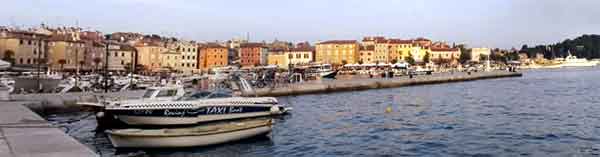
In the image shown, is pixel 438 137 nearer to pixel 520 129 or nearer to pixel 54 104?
pixel 520 129

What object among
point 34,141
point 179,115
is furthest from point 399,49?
point 34,141

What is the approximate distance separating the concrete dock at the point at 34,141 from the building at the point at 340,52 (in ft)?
408

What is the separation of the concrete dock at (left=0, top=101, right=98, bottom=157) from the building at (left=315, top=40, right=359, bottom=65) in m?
124

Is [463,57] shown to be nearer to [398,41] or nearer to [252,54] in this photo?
[398,41]

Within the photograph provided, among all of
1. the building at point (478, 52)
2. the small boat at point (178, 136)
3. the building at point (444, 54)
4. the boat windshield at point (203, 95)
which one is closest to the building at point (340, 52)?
the building at point (444, 54)

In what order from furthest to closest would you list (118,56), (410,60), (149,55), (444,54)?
1. (444,54)
2. (410,60)
3. (149,55)
4. (118,56)

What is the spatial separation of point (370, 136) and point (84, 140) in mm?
9736

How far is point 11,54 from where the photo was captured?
241 ft

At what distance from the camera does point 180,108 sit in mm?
Result: 21031

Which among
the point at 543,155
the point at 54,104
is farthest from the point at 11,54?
the point at 543,155

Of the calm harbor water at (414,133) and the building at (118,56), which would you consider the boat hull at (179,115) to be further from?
the building at (118,56)

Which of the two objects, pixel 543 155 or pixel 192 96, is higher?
pixel 192 96

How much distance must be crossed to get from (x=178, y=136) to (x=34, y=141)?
4498 mm

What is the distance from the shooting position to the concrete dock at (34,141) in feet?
37.4
